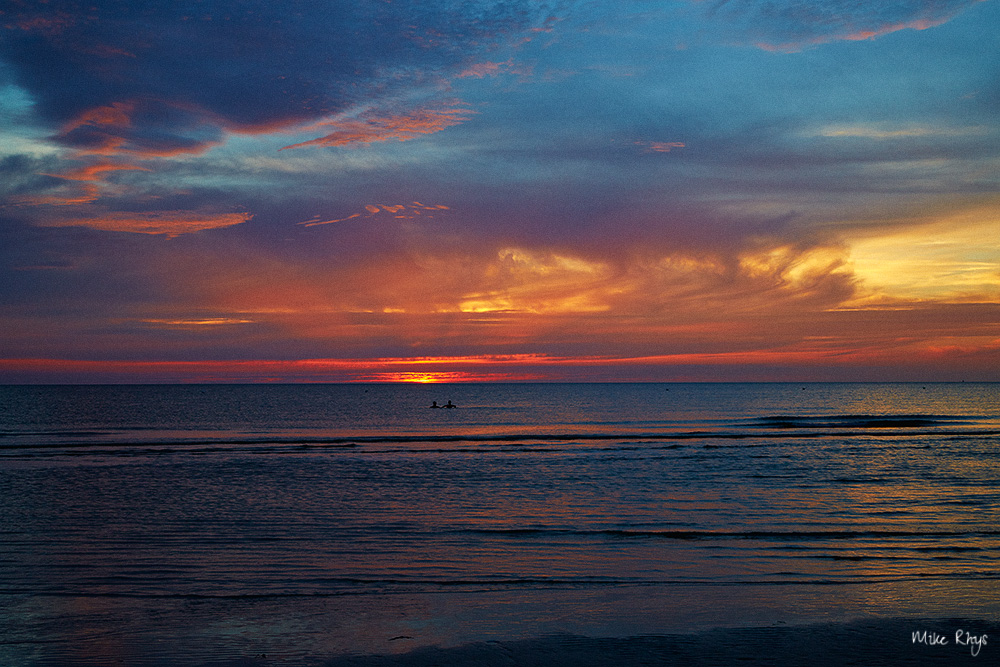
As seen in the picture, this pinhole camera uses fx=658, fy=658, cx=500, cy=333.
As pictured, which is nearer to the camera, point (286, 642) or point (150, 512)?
point (286, 642)

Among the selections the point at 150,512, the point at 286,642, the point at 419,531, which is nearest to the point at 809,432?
the point at 419,531

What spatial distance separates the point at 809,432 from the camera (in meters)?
58.2

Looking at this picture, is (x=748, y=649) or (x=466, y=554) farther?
(x=466, y=554)

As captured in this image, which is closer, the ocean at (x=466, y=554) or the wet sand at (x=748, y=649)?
the wet sand at (x=748, y=649)

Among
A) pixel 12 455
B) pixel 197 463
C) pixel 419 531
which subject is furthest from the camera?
pixel 12 455

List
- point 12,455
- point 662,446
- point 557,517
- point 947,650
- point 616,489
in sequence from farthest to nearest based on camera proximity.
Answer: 1. point 662,446
2. point 12,455
3. point 616,489
4. point 557,517
5. point 947,650

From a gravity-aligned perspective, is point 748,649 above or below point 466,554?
above

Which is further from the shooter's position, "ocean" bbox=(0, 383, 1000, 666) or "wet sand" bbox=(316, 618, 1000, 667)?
"ocean" bbox=(0, 383, 1000, 666)

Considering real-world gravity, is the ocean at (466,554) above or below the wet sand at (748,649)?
below

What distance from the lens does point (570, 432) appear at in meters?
60.8

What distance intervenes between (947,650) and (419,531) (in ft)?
40.3

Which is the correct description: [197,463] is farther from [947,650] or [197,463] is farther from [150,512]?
[947,650]

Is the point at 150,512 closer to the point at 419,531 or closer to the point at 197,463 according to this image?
the point at 419,531

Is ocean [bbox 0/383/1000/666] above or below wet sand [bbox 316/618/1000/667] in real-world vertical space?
below
